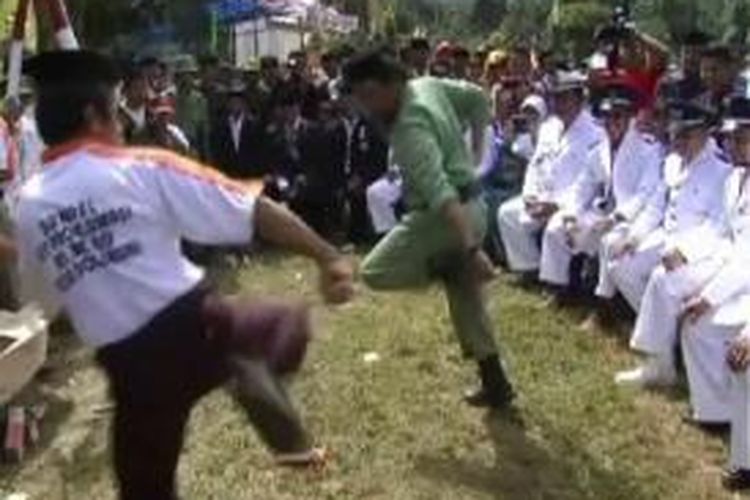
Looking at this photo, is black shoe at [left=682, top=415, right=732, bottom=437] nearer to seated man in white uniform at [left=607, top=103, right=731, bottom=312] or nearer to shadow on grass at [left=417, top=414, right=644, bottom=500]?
shadow on grass at [left=417, top=414, right=644, bottom=500]

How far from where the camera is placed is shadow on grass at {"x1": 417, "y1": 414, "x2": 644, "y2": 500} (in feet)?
21.1

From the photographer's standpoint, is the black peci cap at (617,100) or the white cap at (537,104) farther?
the white cap at (537,104)

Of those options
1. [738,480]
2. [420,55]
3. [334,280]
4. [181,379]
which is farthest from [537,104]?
[181,379]

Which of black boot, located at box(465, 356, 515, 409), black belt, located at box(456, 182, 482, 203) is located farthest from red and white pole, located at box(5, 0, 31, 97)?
black boot, located at box(465, 356, 515, 409)

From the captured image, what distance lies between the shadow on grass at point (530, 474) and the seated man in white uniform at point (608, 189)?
2.45 metres

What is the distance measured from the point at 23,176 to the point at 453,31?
136 ft

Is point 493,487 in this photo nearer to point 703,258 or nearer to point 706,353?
point 706,353

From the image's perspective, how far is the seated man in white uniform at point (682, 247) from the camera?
7.77 meters

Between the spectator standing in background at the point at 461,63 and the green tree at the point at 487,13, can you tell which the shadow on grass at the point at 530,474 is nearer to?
the spectator standing in background at the point at 461,63

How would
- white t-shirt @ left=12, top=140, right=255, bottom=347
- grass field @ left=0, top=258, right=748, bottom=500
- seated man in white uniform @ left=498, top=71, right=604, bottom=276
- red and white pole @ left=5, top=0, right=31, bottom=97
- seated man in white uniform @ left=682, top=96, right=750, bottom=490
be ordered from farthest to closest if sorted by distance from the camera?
seated man in white uniform @ left=498, top=71, right=604, bottom=276, red and white pole @ left=5, top=0, right=31, bottom=97, seated man in white uniform @ left=682, top=96, right=750, bottom=490, grass field @ left=0, top=258, right=748, bottom=500, white t-shirt @ left=12, top=140, right=255, bottom=347

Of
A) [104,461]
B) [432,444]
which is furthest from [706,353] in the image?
[104,461]

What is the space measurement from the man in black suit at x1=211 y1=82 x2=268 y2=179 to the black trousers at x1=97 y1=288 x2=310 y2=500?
9.35 m

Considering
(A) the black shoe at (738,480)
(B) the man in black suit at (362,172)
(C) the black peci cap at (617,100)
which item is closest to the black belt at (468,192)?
(A) the black shoe at (738,480)

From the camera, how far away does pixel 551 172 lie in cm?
1030
